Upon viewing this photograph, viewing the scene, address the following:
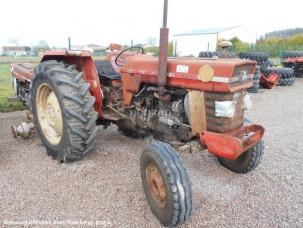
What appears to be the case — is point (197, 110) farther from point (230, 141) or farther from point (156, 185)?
point (156, 185)

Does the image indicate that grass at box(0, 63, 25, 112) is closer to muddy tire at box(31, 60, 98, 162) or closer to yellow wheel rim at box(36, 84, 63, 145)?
yellow wheel rim at box(36, 84, 63, 145)

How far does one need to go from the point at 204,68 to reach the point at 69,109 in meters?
1.44

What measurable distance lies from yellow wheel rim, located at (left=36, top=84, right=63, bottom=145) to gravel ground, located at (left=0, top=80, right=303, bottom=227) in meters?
0.29

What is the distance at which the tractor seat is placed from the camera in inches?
152

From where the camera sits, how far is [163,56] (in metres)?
2.85

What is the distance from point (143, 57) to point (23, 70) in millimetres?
2605

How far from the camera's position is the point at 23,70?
16.6 ft

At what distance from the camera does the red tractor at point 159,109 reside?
2.53m

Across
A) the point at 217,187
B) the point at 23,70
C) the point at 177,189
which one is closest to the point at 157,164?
the point at 177,189

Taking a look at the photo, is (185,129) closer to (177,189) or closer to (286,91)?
(177,189)

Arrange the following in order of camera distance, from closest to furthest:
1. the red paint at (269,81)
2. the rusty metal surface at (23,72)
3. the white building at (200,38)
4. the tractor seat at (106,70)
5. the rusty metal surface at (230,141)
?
the rusty metal surface at (230,141) → the tractor seat at (106,70) → the rusty metal surface at (23,72) → the red paint at (269,81) → the white building at (200,38)

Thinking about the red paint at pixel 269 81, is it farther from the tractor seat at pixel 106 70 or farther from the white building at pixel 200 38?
the white building at pixel 200 38

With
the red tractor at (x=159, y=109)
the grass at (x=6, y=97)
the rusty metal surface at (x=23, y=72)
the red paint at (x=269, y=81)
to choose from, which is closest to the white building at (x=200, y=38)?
the red paint at (x=269, y=81)

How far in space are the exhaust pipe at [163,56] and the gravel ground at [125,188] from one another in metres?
1.02
